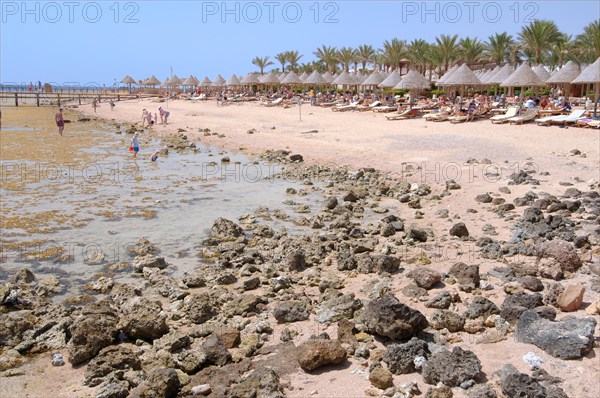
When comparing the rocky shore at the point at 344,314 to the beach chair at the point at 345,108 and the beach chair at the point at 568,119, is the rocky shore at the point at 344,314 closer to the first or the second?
the beach chair at the point at 568,119

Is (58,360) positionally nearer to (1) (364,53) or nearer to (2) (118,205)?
(2) (118,205)

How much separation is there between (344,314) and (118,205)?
945 cm

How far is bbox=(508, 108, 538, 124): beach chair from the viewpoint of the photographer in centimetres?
2605

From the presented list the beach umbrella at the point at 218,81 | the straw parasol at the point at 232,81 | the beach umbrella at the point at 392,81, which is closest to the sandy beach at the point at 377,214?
the beach umbrella at the point at 392,81

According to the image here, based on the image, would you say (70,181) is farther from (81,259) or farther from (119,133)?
(119,133)

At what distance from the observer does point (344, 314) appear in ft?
23.8

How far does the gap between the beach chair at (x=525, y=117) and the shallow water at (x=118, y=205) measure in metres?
12.8

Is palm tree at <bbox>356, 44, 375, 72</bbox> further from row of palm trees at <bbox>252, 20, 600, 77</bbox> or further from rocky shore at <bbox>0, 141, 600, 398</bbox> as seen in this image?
rocky shore at <bbox>0, 141, 600, 398</bbox>

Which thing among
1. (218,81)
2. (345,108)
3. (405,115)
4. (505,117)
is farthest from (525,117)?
(218,81)

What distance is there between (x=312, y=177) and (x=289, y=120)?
1733 centimetres

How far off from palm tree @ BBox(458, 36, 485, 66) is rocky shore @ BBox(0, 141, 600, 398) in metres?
41.6

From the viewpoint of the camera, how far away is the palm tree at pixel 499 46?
5053 centimetres

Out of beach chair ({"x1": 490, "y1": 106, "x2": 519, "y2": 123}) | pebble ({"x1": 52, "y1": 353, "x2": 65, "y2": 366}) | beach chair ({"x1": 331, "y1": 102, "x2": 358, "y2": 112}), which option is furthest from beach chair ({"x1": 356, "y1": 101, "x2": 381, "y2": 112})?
pebble ({"x1": 52, "y1": 353, "x2": 65, "y2": 366})

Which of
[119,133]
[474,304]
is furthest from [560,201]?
[119,133]
